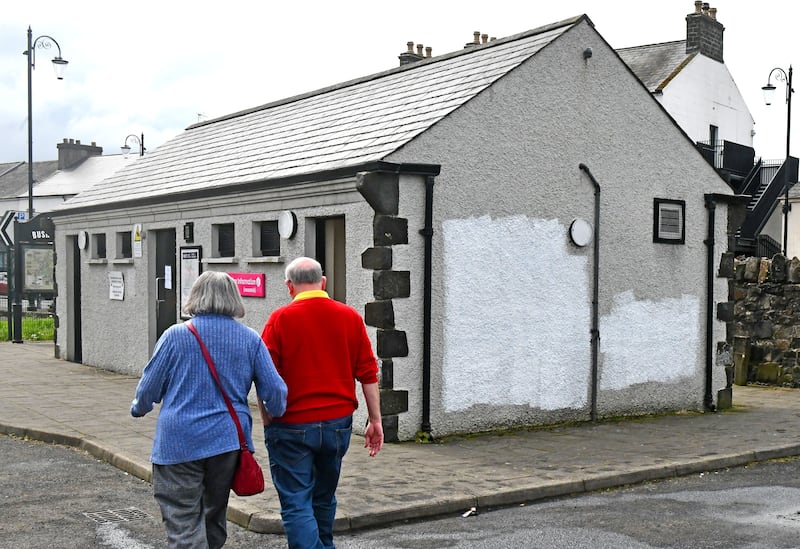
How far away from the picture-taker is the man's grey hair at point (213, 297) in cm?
512

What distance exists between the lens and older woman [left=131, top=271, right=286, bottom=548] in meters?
4.99

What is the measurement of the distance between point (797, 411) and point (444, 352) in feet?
19.5

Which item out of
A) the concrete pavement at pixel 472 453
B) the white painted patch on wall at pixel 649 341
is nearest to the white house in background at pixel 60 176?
the concrete pavement at pixel 472 453

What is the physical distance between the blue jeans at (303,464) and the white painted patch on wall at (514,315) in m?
5.22

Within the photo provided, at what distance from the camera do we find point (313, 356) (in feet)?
18.4

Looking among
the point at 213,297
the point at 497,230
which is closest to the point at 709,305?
the point at 497,230

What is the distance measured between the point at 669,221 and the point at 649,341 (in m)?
1.63

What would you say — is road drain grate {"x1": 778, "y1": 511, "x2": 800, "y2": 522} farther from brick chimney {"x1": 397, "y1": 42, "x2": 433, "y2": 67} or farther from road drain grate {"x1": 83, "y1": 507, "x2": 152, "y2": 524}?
brick chimney {"x1": 397, "y1": 42, "x2": 433, "y2": 67}

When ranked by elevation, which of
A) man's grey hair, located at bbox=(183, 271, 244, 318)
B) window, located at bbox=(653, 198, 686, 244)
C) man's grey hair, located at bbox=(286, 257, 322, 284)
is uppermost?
window, located at bbox=(653, 198, 686, 244)

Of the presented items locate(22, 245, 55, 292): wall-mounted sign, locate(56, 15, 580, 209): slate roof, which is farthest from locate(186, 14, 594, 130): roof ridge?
locate(22, 245, 55, 292): wall-mounted sign

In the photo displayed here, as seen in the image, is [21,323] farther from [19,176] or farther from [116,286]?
[19,176]

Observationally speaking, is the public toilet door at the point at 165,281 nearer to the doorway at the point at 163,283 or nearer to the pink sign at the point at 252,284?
the doorway at the point at 163,283

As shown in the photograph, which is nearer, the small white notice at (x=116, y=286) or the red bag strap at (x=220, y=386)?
the red bag strap at (x=220, y=386)

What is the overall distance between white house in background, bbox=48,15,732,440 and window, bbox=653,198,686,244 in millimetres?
22
